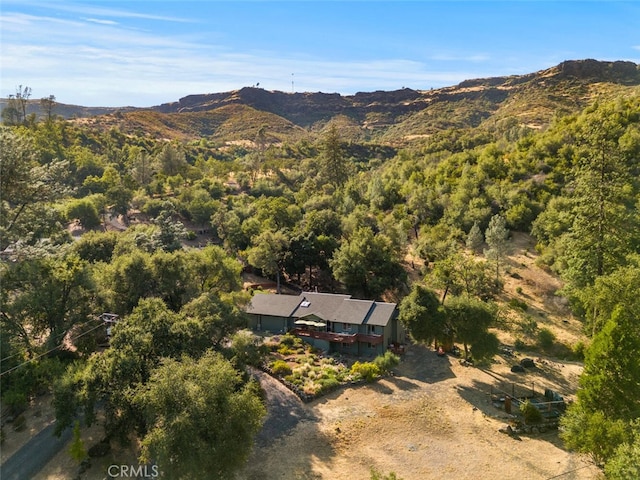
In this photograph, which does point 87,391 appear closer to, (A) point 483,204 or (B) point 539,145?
(A) point 483,204

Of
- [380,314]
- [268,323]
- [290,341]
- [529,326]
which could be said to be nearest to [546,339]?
[529,326]

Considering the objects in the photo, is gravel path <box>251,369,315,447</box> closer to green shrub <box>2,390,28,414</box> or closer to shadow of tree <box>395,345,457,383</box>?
shadow of tree <box>395,345,457,383</box>

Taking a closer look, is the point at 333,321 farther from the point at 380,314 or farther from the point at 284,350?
the point at 284,350

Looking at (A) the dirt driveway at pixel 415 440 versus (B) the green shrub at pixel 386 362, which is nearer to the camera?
(A) the dirt driveway at pixel 415 440

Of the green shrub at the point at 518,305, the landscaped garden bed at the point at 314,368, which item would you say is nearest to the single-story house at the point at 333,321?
the landscaped garden bed at the point at 314,368

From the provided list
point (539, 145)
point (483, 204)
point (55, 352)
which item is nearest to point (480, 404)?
point (55, 352)

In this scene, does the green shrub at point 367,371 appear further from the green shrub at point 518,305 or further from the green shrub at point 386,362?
the green shrub at point 518,305

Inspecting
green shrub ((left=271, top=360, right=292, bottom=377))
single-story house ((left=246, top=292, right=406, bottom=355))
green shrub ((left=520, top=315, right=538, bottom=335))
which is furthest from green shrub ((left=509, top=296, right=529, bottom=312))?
green shrub ((left=271, top=360, right=292, bottom=377))

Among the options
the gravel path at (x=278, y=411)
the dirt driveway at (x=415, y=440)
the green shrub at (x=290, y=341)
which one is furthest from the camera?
the green shrub at (x=290, y=341)

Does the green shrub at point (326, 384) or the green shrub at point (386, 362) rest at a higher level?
the green shrub at point (386, 362)
